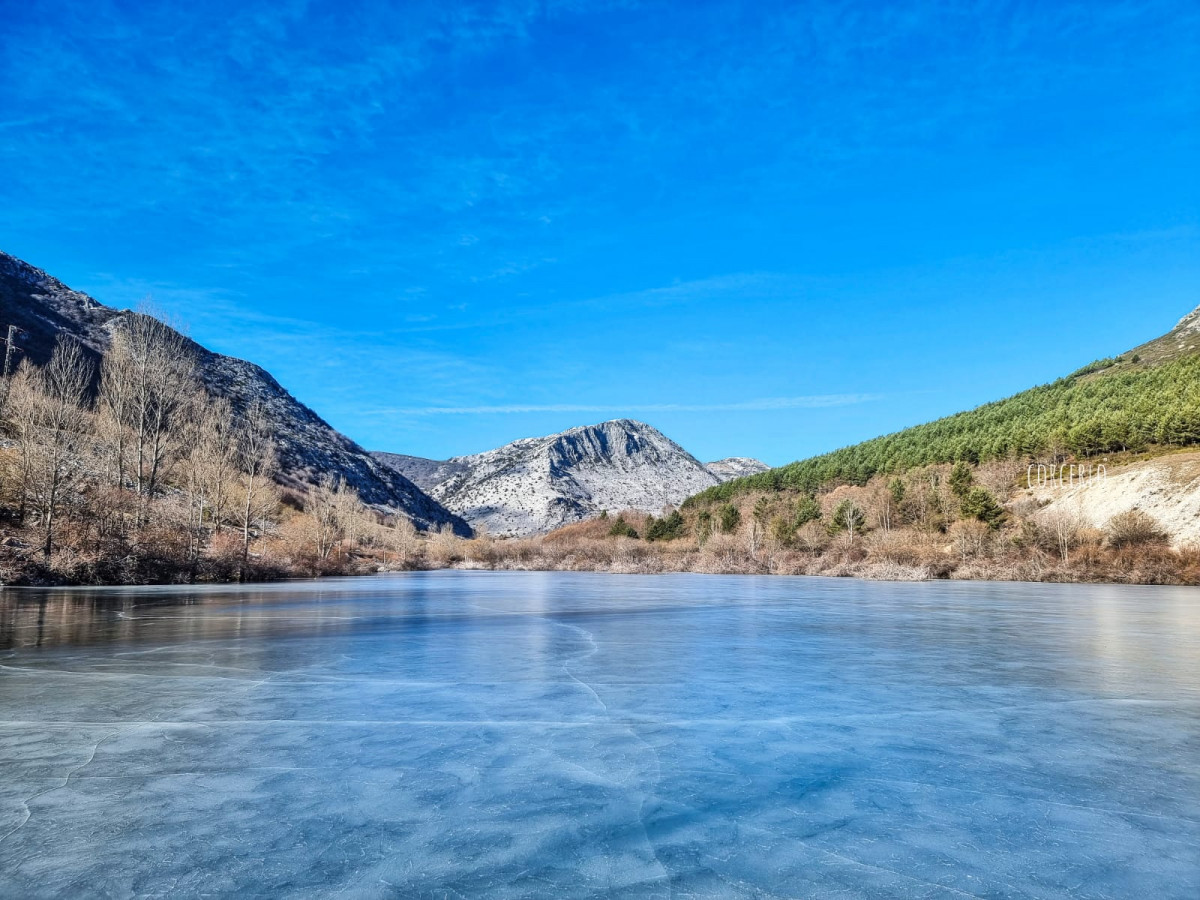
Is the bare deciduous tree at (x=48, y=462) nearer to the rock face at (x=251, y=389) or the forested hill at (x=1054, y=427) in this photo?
the rock face at (x=251, y=389)

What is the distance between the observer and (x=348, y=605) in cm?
1939

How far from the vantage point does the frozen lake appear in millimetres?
3066

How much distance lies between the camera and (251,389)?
128 m

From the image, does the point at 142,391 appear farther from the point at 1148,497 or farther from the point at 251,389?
the point at 251,389

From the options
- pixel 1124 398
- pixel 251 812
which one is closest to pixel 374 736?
pixel 251 812

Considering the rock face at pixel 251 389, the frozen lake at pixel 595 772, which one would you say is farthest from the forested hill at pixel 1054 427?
the frozen lake at pixel 595 772

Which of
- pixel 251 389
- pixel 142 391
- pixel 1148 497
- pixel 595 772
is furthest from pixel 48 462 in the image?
pixel 251 389

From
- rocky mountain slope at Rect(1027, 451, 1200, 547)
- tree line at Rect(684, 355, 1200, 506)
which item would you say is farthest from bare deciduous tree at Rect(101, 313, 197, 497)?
tree line at Rect(684, 355, 1200, 506)

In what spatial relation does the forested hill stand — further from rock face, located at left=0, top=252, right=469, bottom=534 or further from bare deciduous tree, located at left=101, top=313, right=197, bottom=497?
bare deciduous tree, located at left=101, top=313, right=197, bottom=497

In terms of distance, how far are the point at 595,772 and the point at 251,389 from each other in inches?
5498

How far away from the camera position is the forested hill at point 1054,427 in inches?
2822

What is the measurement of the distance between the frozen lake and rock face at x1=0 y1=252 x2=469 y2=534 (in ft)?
325

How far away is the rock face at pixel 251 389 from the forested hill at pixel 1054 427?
59541 millimetres

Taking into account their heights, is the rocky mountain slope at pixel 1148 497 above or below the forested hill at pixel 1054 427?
below
